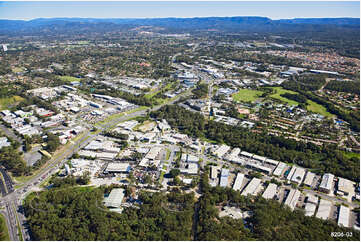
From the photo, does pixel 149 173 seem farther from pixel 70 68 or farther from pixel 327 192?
pixel 70 68

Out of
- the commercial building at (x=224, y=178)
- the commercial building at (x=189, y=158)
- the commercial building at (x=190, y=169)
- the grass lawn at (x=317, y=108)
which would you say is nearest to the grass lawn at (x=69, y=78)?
the commercial building at (x=189, y=158)

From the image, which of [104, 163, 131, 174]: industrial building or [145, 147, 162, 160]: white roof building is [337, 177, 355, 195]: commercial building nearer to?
[145, 147, 162, 160]: white roof building

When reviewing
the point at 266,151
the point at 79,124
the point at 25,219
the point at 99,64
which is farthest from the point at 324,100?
the point at 99,64

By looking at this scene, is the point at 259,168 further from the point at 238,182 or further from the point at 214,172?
the point at 214,172

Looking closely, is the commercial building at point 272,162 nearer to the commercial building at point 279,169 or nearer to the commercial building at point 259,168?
the commercial building at point 279,169

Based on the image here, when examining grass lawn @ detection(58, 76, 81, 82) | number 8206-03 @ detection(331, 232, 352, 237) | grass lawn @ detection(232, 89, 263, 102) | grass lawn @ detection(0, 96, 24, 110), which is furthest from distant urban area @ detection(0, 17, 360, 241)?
grass lawn @ detection(58, 76, 81, 82)

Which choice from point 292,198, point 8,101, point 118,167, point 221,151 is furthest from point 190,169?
point 8,101

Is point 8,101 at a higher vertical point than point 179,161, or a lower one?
higher
